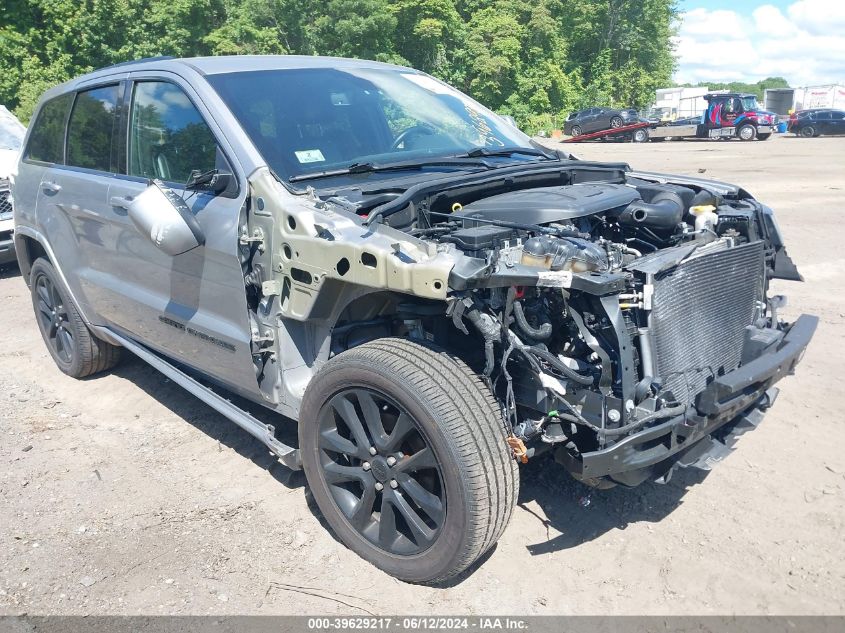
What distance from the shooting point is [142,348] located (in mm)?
4527

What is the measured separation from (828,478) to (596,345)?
6.22ft

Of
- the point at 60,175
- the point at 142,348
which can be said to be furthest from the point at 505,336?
the point at 60,175

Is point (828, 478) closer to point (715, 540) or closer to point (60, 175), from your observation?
point (715, 540)

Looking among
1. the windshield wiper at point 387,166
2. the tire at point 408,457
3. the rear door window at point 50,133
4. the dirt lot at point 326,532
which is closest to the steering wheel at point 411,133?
the windshield wiper at point 387,166

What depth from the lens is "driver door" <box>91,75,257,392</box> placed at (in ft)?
11.0

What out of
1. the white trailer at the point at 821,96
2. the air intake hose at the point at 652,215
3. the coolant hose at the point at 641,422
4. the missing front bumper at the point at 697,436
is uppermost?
the air intake hose at the point at 652,215

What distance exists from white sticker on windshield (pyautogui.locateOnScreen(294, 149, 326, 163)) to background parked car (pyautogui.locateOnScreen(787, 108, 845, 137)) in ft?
121

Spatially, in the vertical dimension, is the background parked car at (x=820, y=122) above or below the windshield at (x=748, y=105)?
below

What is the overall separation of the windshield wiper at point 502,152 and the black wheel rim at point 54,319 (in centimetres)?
322

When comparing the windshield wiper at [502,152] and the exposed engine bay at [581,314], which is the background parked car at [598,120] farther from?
the exposed engine bay at [581,314]

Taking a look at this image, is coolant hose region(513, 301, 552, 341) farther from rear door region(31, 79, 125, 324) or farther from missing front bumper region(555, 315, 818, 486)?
rear door region(31, 79, 125, 324)

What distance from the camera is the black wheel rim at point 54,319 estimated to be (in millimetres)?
5328

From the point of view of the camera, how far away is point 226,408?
373 centimetres

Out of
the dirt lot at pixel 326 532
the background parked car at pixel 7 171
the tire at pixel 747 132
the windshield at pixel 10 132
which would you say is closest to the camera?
the dirt lot at pixel 326 532
